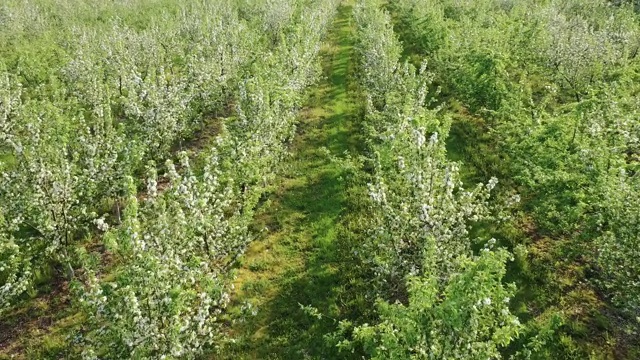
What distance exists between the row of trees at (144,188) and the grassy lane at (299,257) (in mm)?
1406

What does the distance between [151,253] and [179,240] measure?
121cm

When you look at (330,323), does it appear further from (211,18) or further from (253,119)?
(211,18)

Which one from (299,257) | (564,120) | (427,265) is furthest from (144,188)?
(564,120)

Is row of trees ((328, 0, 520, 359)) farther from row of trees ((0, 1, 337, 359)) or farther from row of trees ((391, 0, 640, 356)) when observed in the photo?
row of trees ((0, 1, 337, 359))

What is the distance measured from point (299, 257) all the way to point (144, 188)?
8836mm

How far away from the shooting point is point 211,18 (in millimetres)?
36031

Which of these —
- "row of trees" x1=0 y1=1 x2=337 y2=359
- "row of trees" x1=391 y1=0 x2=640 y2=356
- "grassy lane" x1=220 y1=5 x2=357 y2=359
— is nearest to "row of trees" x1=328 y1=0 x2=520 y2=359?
"grassy lane" x1=220 y1=5 x2=357 y2=359

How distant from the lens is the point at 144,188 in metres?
22.2

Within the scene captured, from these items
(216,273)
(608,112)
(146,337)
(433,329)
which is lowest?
(216,273)

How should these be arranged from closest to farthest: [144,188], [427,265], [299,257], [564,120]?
1. [427,265]
2. [564,120]
3. [299,257]
4. [144,188]

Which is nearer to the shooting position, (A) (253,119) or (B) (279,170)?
(A) (253,119)

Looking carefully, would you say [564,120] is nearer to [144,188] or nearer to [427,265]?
[427,265]

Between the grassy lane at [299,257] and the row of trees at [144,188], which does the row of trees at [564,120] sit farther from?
the row of trees at [144,188]

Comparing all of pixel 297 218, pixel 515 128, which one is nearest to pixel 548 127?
pixel 515 128
